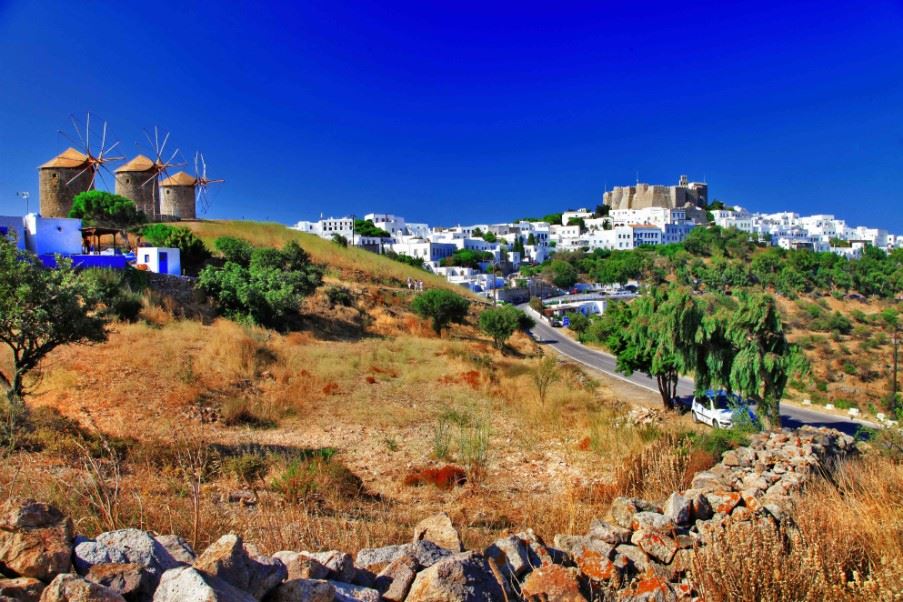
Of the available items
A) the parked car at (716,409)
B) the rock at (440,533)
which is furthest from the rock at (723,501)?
the parked car at (716,409)

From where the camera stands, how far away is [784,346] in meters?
11.4

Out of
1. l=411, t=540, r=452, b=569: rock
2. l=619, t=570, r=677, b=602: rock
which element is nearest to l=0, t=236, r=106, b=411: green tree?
l=411, t=540, r=452, b=569: rock

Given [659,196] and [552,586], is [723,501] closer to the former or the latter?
[552,586]

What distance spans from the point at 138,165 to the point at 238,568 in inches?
2031

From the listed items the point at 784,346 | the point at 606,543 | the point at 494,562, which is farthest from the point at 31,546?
the point at 784,346

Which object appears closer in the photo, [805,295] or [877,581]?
[877,581]

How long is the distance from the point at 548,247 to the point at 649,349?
8737 cm

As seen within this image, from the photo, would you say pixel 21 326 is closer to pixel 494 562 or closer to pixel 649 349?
pixel 494 562

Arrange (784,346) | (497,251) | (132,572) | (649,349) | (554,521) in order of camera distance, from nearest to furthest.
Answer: (132,572), (554,521), (784,346), (649,349), (497,251)

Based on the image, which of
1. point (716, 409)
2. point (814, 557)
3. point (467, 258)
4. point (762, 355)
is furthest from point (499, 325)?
point (467, 258)

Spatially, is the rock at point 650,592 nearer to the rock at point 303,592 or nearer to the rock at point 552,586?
the rock at point 552,586

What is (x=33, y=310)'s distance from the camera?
8.97 meters

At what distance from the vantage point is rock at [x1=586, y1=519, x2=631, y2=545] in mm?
3807

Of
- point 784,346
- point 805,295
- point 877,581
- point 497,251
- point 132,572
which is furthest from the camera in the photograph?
point 497,251
